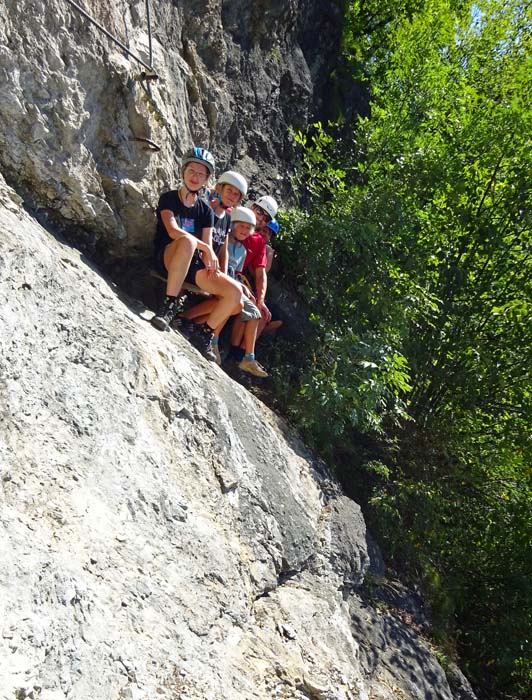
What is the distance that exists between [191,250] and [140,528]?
8.46 feet

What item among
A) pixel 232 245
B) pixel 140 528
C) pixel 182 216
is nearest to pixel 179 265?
pixel 182 216

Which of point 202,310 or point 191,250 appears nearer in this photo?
point 191,250

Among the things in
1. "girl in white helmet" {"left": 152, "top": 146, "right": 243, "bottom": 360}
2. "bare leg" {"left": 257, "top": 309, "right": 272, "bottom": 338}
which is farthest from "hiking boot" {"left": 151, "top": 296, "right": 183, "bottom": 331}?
"bare leg" {"left": 257, "top": 309, "right": 272, "bottom": 338}

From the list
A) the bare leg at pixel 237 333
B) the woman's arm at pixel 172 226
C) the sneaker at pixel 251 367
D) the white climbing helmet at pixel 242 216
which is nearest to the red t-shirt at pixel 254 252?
the white climbing helmet at pixel 242 216

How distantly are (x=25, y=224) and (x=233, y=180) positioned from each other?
251 cm

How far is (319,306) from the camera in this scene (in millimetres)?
7898

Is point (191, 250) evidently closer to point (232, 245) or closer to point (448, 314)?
point (232, 245)

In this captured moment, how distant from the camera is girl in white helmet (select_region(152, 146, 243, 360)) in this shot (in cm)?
566

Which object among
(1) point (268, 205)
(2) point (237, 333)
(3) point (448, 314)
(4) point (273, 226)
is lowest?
(2) point (237, 333)

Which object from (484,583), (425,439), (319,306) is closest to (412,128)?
(319,306)

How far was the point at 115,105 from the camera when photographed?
5590 mm

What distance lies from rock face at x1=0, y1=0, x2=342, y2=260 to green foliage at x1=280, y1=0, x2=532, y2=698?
1.76 metres

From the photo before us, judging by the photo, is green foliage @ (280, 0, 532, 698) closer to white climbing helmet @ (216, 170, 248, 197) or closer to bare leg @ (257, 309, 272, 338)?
bare leg @ (257, 309, 272, 338)

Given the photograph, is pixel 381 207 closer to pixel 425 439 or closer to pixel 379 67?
pixel 425 439
